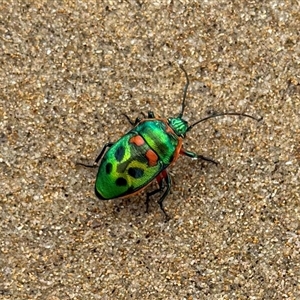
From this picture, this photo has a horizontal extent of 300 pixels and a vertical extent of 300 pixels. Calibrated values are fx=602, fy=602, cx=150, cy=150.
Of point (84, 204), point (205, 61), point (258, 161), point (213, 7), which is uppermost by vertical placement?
point (213, 7)

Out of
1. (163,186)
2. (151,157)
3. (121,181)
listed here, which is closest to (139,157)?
(151,157)

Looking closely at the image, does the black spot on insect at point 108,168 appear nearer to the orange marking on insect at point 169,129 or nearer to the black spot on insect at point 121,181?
the black spot on insect at point 121,181

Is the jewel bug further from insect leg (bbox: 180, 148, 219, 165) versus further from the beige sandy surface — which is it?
the beige sandy surface

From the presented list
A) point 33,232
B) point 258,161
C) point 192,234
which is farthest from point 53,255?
point 258,161

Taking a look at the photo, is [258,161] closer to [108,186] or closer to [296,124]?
[296,124]

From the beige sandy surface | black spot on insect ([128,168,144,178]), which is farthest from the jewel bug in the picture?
the beige sandy surface

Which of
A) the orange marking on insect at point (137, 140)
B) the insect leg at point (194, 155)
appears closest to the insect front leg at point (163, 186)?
the insect leg at point (194, 155)
